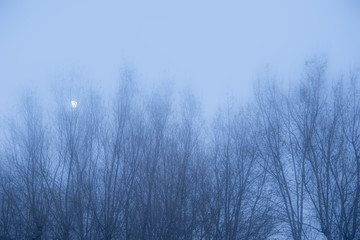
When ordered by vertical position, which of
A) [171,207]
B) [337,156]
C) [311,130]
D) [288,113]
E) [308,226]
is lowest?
[308,226]

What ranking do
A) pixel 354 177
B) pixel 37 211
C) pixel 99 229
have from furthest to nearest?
pixel 37 211 → pixel 99 229 → pixel 354 177

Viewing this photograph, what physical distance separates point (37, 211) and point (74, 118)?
12.4 ft

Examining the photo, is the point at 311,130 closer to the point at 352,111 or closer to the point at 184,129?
the point at 352,111

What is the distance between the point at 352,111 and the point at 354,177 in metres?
2.20

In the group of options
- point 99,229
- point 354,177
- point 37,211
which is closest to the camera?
point 354,177

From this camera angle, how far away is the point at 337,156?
34.7ft

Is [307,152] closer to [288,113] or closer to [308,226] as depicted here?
[288,113]

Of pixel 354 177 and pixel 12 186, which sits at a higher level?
pixel 12 186

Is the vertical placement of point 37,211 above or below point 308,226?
above

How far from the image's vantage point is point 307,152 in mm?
10891

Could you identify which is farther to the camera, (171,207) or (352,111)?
(171,207)

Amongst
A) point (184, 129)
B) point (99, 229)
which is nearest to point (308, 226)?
point (184, 129)

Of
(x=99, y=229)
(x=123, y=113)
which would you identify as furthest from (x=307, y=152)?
(x=99, y=229)

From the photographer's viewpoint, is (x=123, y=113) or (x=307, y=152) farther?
(x=123, y=113)
